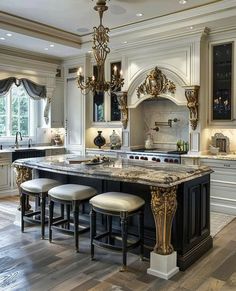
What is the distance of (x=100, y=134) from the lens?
6949 mm

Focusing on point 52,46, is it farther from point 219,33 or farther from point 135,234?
point 135,234

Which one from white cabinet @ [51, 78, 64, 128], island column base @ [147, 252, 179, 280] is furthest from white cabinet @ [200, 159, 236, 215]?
white cabinet @ [51, 78, 64, 128]

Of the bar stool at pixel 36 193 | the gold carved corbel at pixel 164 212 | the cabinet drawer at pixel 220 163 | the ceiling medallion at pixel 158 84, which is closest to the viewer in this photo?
the gold carved corbel at pixel 164 212

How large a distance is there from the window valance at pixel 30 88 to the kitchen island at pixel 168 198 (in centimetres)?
328

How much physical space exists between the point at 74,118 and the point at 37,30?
7.43 ft

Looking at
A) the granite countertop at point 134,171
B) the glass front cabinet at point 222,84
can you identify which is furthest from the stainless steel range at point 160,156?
the granite countertop at point 134,171

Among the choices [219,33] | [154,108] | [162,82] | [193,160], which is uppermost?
[219,33]

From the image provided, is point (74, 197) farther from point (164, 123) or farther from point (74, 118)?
point (74, 118)

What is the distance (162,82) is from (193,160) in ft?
5.14

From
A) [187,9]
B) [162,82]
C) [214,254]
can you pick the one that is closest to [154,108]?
[162,82]

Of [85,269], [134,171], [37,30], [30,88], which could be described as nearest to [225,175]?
[134,171]

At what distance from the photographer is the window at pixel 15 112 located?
695 centimetres

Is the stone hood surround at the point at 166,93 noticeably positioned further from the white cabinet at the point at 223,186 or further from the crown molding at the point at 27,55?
the crown molding at the point at 27,55

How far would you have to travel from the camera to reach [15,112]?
718 centimetres
